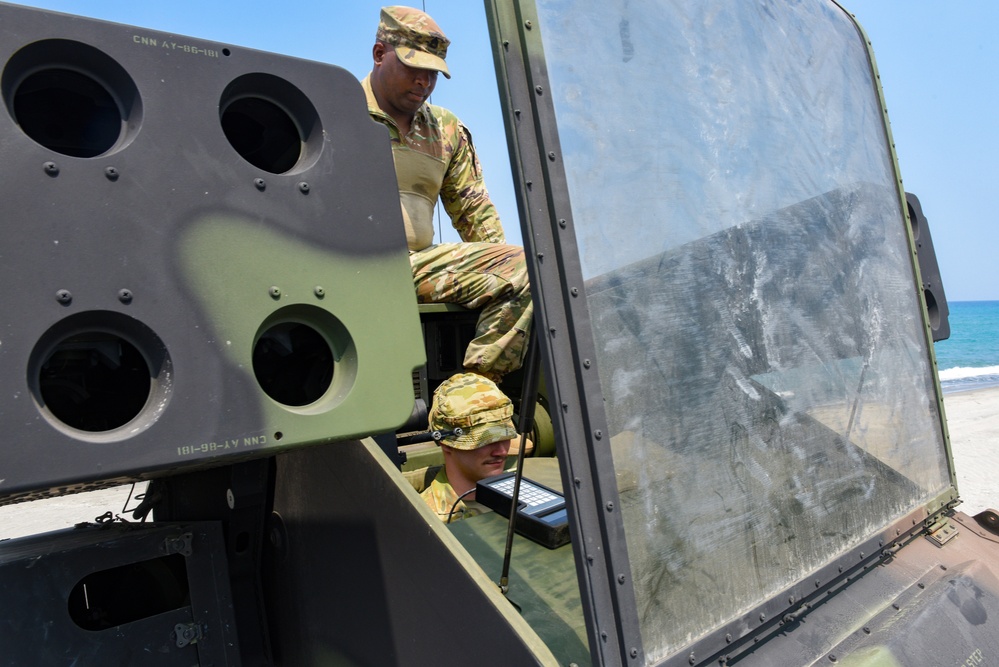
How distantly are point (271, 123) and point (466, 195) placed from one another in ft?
6.74

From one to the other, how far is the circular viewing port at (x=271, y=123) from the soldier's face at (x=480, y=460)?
3.91 feet

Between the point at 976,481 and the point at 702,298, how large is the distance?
8.22 meters

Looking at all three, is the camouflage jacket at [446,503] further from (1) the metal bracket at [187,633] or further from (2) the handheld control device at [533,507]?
(1) the metal bracket at [187,633]

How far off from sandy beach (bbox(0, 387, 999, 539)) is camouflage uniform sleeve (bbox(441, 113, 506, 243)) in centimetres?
278

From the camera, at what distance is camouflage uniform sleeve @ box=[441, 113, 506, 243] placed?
3176 millimetres

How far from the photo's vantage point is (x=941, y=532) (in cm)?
211

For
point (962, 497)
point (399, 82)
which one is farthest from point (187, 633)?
point (962, 497)

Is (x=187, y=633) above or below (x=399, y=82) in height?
below

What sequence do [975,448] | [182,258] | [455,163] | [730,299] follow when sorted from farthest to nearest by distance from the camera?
1. [975,448]
2. [455,163]
3. [730,299]
4. [182,258]

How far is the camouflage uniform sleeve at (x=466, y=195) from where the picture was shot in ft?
10.4

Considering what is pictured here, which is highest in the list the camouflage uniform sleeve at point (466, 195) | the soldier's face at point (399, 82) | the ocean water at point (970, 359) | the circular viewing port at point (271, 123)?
the soldier's face at point (399, 82)

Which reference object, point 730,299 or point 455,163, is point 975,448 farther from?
point 730,299

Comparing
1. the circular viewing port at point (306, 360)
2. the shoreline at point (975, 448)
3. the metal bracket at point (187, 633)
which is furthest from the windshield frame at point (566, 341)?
the shoreline at point (975, 448)

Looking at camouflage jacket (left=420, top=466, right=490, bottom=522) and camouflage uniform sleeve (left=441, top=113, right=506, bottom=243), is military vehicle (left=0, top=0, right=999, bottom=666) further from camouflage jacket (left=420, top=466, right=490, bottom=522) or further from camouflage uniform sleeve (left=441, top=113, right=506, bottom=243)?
camouflage uniform sleeve (left=441, top=113, right=506, bottom=243)
